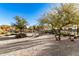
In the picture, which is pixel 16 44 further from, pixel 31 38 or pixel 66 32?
pixel 66 32

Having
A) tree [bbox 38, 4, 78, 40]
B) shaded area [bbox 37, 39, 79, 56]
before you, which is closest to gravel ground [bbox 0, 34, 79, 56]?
shaded area [bbox 37, 39, 79, 56]

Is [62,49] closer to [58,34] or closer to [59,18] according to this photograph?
[58,34]

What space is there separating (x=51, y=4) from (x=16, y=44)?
2.29 ft

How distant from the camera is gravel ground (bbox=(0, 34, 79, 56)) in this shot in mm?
3678

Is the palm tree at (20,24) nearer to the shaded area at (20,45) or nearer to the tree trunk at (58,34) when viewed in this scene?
the shaded area at (20,45)

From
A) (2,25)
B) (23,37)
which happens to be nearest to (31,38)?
(23,37)

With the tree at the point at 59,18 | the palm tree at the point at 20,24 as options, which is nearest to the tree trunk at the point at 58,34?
the tree at the point at 59,18

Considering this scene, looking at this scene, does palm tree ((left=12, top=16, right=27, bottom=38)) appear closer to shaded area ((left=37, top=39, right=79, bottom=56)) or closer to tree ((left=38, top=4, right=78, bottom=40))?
tree ((left=38, top=4, right=78, bottom=40))

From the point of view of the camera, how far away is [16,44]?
12.3ft

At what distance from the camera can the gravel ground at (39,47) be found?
3678 millimetres

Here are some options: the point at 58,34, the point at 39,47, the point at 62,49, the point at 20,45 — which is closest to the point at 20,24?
the point at 20,45

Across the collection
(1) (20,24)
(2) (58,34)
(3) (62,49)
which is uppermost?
(1) (20,24)

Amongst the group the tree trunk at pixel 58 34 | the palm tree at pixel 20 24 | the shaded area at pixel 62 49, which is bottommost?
the shaded area at pixel 62 49

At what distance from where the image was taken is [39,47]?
3719 millimetres
